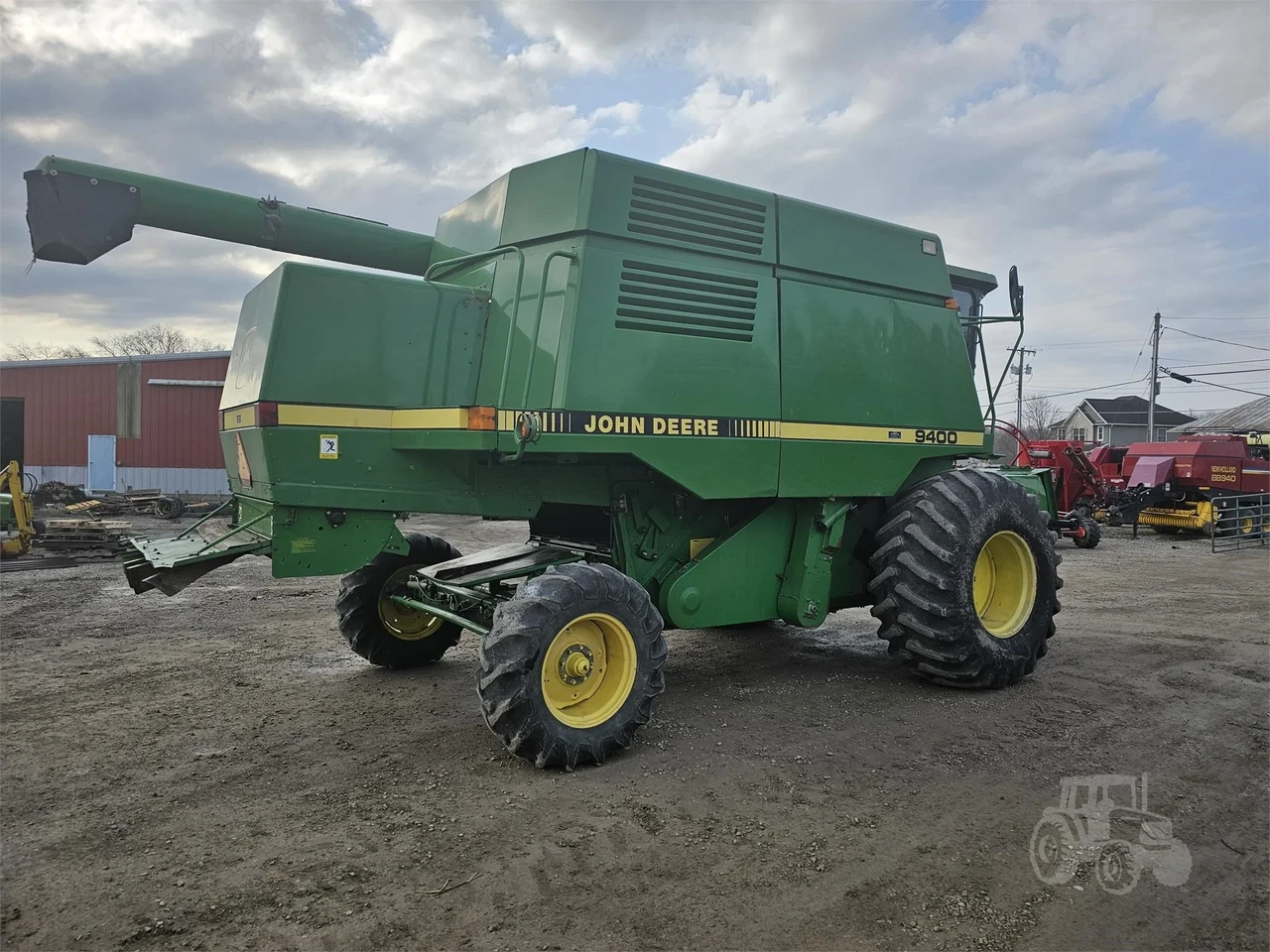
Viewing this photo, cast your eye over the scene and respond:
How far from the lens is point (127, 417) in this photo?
73.7ft

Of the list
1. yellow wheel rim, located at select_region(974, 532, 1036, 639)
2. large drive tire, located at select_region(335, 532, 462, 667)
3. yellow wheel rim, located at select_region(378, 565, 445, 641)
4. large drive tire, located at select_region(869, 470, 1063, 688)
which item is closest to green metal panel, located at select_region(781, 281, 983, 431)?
large drive tire, located at select_region(869, 470, 1063, 688)

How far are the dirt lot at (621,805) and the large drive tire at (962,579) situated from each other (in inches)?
11.1

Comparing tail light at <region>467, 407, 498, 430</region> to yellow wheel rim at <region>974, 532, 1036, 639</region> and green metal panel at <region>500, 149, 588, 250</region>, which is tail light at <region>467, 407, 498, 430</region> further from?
yellow wheel rim at <region>974, 532, 1036, 639</region>

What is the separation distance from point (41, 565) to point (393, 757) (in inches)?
407

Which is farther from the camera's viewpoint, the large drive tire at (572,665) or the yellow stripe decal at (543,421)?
the yellow stripe decal at (543,421)

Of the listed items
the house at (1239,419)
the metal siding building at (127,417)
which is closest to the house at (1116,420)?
the house at (1239,419)

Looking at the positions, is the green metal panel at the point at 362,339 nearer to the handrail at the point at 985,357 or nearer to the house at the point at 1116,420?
the handrail at the point at 985,357

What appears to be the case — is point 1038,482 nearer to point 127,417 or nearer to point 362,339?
point 362,339

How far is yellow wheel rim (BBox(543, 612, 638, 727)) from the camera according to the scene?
4.39 metres

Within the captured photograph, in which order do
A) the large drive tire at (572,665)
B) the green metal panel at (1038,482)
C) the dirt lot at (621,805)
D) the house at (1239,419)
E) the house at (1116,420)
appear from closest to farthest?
1. the dirt lot at (621,805)
2. the large drive tire at (572,665)
3. the green metal panel at (1038,482)
4. the house at (1239,419)
5. the house at (1116,420)

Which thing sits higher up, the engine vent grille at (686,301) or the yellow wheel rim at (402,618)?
the engine vent grille at (686,301)

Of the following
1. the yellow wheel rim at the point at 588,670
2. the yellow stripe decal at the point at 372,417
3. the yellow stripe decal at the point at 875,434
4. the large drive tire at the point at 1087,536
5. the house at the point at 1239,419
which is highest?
the house at the point at 1239,419

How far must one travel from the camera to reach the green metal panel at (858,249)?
557cm

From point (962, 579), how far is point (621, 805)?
2.88m
